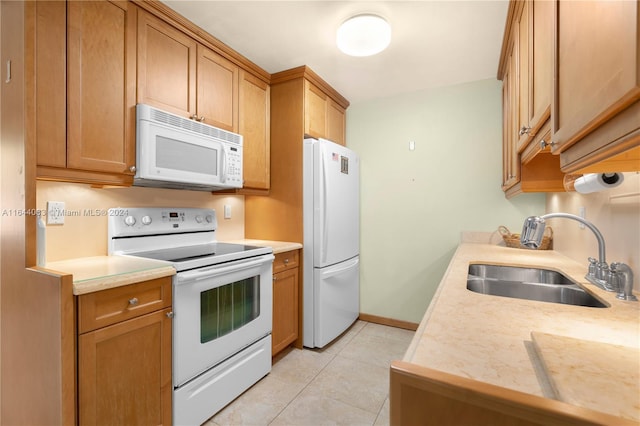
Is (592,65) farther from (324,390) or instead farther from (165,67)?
(324,390)

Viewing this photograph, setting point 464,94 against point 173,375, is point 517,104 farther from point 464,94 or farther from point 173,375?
point 173,375

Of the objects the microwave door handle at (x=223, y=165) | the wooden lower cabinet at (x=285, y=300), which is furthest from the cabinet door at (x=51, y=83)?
the wooden lower cabinet at (x=285, y=300)

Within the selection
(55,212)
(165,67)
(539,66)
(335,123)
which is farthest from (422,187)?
(55,212)

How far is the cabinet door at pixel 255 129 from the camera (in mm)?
2441

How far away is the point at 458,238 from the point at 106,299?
274cm

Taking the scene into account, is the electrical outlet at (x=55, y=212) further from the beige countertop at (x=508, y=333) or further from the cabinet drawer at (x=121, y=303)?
the beige countertop at (x=508, y=333)

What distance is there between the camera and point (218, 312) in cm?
181

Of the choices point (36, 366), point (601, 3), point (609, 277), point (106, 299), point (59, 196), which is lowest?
point (36, 366)

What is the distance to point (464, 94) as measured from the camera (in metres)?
2.89

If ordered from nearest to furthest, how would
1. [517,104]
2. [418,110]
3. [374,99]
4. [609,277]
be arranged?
[609,277] → [517,104] → [418,110] → [374,99]

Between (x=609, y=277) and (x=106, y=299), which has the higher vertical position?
(x=609, y=277)

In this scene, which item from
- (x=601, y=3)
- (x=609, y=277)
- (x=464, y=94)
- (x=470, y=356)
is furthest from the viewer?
(x=464, y=94)

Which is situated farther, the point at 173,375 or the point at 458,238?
the point at 458,238

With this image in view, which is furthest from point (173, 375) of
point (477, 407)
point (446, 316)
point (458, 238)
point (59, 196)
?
point (458, 238)
